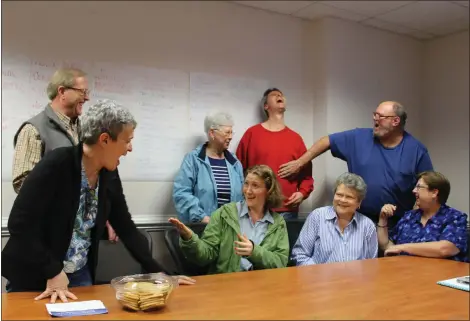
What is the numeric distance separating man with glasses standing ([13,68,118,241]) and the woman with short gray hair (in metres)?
0.33

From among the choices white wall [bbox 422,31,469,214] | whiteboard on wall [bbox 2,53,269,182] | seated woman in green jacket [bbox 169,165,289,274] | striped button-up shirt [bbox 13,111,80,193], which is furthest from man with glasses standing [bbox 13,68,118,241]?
white wall [bbox 422,31,469,214]

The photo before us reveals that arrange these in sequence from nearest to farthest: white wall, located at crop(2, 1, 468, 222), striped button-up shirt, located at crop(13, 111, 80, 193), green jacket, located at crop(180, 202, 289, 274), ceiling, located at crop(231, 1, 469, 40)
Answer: striped button-up shirt, located at crop(13, 111, 80, 193) → green jacket, located at crop(180, 202, 289, 274) → white wall, located at crop(2, 1, 468, 222) → ceiling, located at crop(231, 1, 469, 40)

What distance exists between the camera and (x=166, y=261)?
122 inches

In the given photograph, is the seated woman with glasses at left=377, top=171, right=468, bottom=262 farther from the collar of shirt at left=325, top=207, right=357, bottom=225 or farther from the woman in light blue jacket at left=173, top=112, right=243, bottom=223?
the woman in light blue jacket at left=173, top=112, right=243, bottom=223

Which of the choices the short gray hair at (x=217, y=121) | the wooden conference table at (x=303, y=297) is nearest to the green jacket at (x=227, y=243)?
the wooden conference table at (x=303, y=297)

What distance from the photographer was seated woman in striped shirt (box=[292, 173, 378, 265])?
2.36 metres

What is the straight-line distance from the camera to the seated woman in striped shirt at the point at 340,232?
2.36m

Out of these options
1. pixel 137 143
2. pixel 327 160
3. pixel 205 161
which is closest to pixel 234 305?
pixel 205 161

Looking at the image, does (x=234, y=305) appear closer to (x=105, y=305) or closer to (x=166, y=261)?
(x=105, y=305)

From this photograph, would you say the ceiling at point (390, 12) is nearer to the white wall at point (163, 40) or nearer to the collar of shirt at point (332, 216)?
the white wall at point (163, 40)

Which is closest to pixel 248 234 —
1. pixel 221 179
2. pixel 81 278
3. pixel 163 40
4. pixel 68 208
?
pixel 221 179

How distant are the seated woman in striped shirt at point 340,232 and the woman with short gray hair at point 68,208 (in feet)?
3.05

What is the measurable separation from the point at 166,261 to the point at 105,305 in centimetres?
177

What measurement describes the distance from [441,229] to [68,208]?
1909 millimetres
